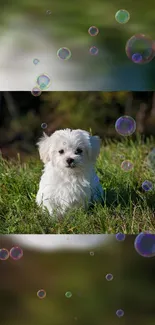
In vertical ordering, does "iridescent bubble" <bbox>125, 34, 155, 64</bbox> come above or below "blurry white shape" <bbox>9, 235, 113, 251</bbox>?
above

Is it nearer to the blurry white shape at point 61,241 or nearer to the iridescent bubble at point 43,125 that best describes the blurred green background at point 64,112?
the iridescent bubble at point 43,125

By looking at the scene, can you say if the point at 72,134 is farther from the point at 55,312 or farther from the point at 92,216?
the point at 55,312

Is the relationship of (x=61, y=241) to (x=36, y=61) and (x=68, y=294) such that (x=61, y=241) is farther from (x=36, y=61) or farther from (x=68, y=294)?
(x=36, y=61)

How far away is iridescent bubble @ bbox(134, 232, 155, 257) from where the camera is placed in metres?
2.75

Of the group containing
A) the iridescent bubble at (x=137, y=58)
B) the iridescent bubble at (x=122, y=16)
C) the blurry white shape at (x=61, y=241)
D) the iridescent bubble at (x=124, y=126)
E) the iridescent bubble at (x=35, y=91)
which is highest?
the iridescent bubble at (x=122, y=16)

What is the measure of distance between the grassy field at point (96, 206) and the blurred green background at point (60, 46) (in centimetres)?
62

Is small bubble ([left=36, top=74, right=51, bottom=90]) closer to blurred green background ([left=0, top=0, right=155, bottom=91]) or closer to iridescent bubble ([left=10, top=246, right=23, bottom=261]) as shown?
blurred green background ([left=0, top=0, right=155, bottom=91])

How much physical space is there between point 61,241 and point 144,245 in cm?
37

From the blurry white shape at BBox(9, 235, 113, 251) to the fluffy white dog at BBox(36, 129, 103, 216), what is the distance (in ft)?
0.89

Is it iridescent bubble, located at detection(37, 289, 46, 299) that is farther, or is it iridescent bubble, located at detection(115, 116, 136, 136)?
iridescent bubble, located at detection(115, 116, 136, 136)

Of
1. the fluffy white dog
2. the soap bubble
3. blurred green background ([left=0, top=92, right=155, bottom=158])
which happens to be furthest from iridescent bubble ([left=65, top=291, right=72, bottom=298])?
blurred green background ([left=0, top=92, right=155, bottom=158])

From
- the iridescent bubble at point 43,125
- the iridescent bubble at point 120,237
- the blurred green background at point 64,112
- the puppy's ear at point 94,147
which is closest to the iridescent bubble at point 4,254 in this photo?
the iridescent bubble at point 120,237

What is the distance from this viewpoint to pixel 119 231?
9.98ft

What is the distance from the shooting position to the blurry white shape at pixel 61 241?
2.79m
